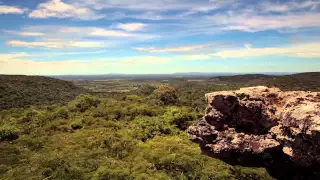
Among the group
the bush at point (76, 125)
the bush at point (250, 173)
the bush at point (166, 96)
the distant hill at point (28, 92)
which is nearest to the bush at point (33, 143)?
the bush at point (76, 125)

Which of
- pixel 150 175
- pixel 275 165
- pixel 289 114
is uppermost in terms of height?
pixel 289 114

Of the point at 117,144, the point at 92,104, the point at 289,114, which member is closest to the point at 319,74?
the point at 92,104

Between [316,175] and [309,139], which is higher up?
[309,139]

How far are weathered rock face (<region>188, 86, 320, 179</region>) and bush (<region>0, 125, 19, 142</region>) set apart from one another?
32760mm

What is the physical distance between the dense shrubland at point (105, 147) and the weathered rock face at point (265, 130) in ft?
7.00

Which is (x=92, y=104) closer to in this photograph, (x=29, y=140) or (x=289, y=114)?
(x=29, y=140)

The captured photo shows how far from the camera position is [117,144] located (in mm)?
39594

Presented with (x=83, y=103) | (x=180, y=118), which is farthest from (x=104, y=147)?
(x=83, y=103)

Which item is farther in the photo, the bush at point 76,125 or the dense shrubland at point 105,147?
the bush at point 76,125

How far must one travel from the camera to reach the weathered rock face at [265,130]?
18938 mm

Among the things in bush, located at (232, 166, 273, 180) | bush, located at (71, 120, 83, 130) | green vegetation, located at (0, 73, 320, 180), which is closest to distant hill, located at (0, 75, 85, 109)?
green vegetation, located at (0, 73, 320, 180)

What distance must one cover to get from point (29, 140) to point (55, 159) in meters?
12.4

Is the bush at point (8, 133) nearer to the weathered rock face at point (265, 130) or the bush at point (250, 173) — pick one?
the weathered rock face at point (265, 130)

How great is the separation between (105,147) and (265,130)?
2274cm
